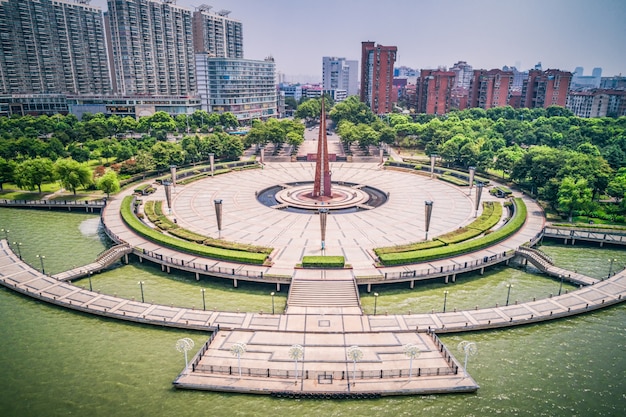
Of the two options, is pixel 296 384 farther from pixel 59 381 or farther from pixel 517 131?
pixel 517 131

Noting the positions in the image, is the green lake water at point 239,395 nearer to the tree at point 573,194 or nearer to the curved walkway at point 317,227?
the curved walkway at point 317,227

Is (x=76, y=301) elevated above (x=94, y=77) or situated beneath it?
situated beneath

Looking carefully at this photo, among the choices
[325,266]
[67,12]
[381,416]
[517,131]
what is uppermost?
[67,12]

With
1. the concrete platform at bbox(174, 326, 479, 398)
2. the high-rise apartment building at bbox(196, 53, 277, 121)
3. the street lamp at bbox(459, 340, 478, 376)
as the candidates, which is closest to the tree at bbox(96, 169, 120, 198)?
the concrete platform at bbox(174, 326, 479, 398)

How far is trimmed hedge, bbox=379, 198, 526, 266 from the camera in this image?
5069cm

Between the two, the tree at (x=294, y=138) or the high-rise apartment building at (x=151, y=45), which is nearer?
the tree at (x=294, y=138)

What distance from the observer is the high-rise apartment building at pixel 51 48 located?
5920 inches

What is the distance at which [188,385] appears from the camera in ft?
108

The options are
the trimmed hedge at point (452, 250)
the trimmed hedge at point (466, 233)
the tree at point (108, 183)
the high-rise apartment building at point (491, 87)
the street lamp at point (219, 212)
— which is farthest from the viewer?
the high-rise apartment building at point (491, 87)

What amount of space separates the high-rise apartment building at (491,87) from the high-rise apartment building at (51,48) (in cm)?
15556

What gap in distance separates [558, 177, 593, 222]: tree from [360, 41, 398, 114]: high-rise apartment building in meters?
117

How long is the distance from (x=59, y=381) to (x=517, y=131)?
126 m

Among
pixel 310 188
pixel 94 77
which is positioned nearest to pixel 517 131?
pixel 310 188

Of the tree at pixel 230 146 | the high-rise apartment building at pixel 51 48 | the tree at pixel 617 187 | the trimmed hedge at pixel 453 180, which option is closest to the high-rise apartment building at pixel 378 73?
the tree at pixel 230 146
